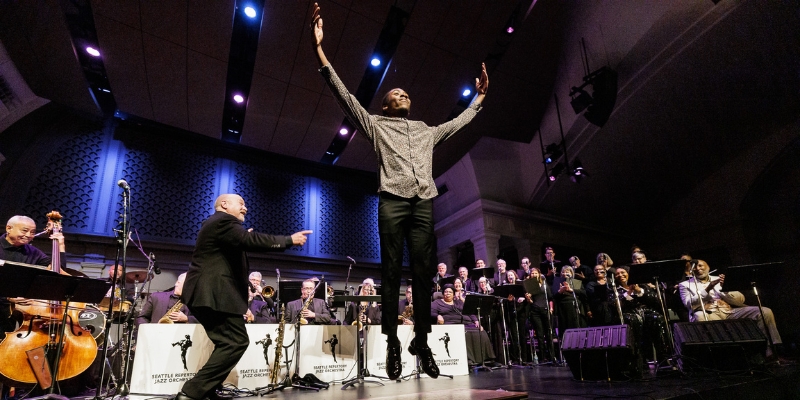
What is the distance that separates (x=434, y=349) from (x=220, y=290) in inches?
111

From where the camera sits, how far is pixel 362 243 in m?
11.5

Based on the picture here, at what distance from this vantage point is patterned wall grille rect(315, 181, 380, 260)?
36.4 feet

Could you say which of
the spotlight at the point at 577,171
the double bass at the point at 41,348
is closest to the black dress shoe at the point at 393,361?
the double bass at the point at 41,348

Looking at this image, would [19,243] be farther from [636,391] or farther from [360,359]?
[636,391]

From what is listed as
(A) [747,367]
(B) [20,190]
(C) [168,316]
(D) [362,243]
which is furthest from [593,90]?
(B) [20,190]

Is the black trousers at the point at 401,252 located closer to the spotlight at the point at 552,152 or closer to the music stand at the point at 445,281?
the music stand at the point at 445,281

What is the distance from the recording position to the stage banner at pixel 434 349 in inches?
175

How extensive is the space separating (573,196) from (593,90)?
425 centimetres

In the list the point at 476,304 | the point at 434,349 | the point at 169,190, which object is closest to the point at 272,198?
the point at 169,190

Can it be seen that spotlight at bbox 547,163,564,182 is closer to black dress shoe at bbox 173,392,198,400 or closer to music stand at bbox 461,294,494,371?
music stand at bbox 461,294,494,371

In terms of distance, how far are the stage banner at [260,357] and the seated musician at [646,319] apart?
4041 mm

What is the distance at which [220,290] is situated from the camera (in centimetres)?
273

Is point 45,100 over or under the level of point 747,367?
over

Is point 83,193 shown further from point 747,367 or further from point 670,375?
point 747,367
